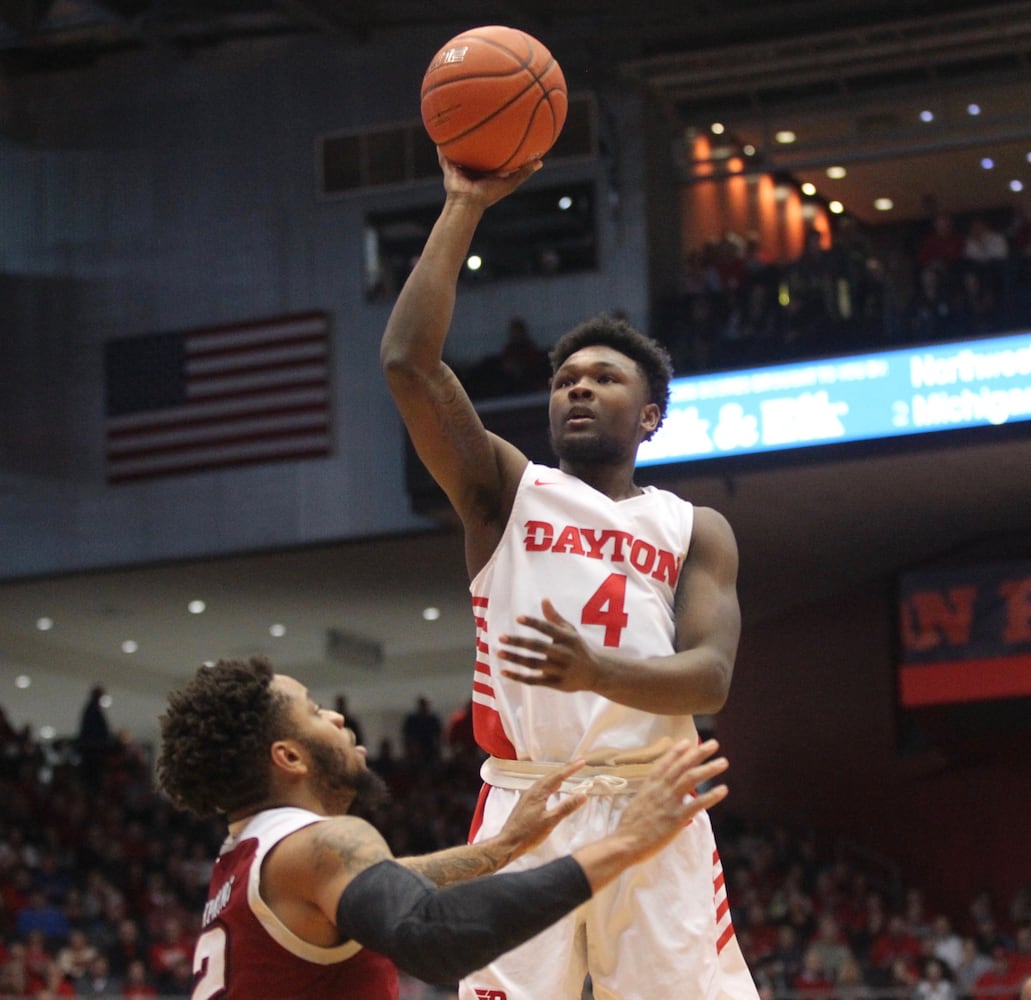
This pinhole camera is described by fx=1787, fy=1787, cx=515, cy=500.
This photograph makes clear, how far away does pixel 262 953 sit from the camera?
3.56 meters

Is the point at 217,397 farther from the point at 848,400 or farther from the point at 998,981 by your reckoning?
the point at 998,981

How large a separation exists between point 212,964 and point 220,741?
46 cm

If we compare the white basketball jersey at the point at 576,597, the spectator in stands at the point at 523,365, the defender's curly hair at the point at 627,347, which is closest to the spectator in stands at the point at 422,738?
the spectator in stands at the point at 523,365

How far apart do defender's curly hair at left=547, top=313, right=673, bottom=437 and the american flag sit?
55.1 feet

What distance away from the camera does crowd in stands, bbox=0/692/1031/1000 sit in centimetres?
1457

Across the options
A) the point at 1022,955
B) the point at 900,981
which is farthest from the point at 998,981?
the point at 900,981

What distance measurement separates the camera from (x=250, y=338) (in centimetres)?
2197

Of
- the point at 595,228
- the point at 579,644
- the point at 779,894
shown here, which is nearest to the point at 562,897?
the point at 579,644

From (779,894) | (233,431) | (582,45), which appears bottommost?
(779,894)

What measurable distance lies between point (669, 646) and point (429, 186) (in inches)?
694

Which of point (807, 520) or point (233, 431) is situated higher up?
point (233, 431)

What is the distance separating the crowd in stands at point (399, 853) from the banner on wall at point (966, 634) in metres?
2.09

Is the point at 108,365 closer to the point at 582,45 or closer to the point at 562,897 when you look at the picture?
the point at 582,45

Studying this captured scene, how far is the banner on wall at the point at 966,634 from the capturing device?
18219 mm
